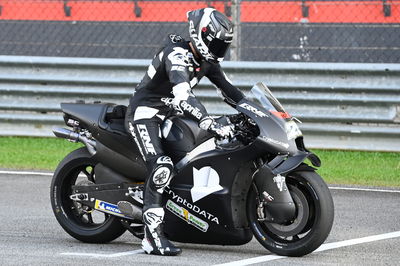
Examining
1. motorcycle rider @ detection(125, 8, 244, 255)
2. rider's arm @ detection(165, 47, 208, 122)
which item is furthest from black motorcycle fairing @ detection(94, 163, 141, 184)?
rider's arm @ detection(165, 47, 208, 122)

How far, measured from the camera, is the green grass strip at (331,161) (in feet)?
38.0

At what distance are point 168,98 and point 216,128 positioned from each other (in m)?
0.67

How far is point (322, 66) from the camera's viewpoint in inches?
515

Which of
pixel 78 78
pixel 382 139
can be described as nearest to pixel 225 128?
pixel 382 139

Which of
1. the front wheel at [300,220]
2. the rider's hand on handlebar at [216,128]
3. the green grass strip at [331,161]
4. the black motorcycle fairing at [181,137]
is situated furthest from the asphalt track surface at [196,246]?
the green grass strip at [331,161]

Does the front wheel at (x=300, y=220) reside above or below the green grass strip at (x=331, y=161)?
above

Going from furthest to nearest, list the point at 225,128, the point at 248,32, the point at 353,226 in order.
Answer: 1. the point at 248,32
2. the point at 353,226
3. the point at 225,128

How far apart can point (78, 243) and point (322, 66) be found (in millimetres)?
5749

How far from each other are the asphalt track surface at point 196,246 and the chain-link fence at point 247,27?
8033mm

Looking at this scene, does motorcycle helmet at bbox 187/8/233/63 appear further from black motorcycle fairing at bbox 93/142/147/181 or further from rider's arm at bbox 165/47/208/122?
black motorcycle fairing at bbox 93/142/147/181

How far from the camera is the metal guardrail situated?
506 inches

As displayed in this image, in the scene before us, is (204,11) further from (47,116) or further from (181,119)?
(47,116)

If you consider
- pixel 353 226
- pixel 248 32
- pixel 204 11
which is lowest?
pixel 248 32

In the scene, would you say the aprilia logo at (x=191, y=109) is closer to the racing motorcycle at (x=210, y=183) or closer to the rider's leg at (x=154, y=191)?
the racing motorcycle at (x=210, y=183)
